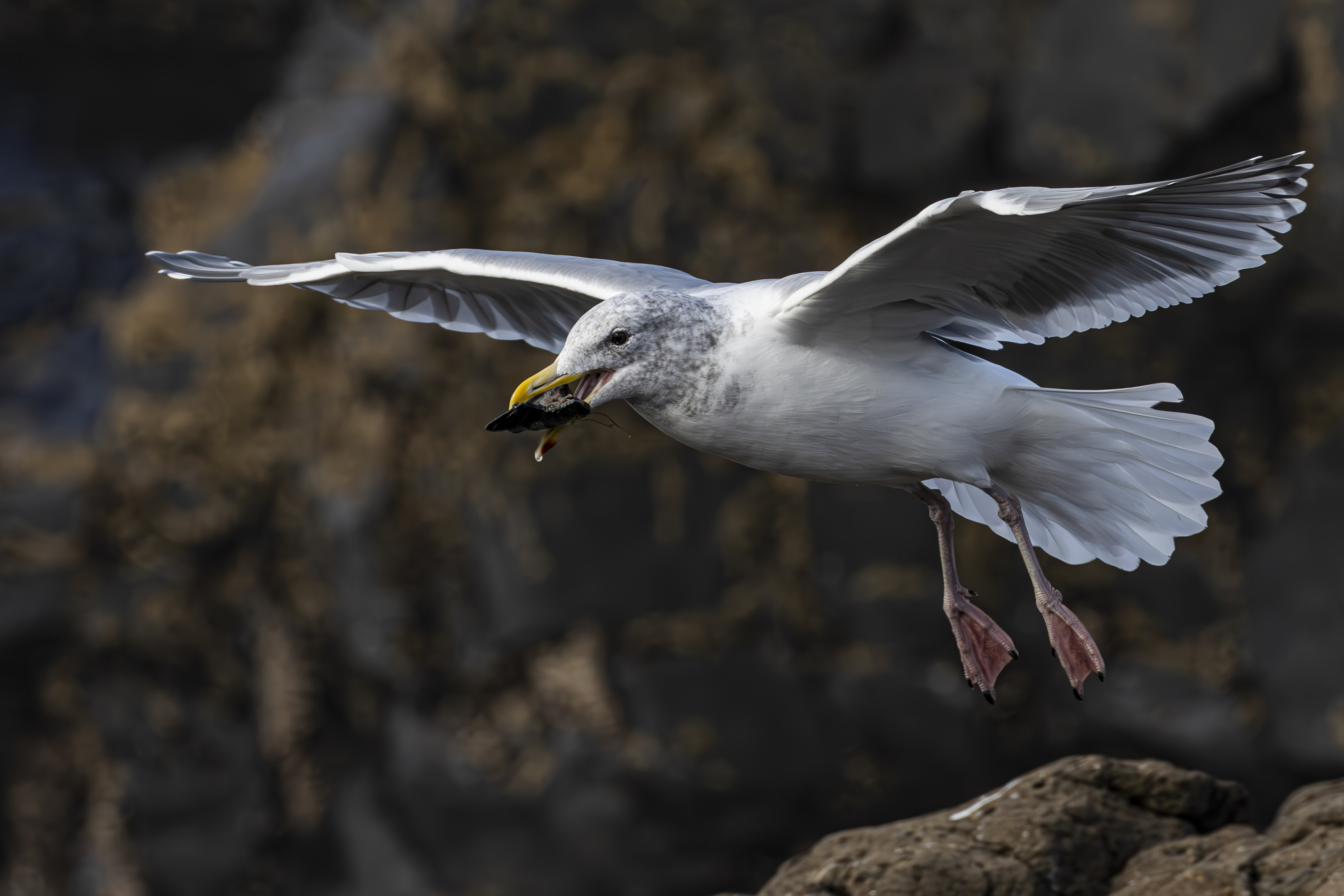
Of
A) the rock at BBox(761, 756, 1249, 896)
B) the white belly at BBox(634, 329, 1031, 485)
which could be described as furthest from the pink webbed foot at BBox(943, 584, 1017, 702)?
the white belly at BBox(634, 329, 1031, 485)

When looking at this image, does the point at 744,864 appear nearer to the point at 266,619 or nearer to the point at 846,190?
the point at 266,619

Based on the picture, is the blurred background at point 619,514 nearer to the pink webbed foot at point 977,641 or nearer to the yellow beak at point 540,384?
the pink webbed foot at point 977,641

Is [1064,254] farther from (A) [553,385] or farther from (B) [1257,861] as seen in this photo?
(B) [1257,861]

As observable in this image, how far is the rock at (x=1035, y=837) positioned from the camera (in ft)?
7.81

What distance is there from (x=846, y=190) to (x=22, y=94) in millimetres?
4647

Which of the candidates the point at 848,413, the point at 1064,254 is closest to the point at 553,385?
the point at 848,413

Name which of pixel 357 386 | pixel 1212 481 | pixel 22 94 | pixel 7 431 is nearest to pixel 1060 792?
pixel 1212 481

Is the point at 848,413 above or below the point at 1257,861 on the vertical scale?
above

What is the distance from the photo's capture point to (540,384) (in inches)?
→ 86.7

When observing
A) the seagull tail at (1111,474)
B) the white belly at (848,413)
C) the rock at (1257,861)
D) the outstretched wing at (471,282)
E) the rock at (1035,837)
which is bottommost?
the rock at (1257,861)

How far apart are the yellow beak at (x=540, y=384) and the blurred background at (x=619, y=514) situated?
3.28m

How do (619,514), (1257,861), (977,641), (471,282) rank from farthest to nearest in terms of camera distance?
(619,514)
(471,282)
(977,641)
(1257,861)

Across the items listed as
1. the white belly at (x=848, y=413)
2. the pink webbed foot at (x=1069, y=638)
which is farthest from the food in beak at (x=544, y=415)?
the pink webbed foot at (x=1069, y=638)

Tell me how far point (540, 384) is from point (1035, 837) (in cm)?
130
